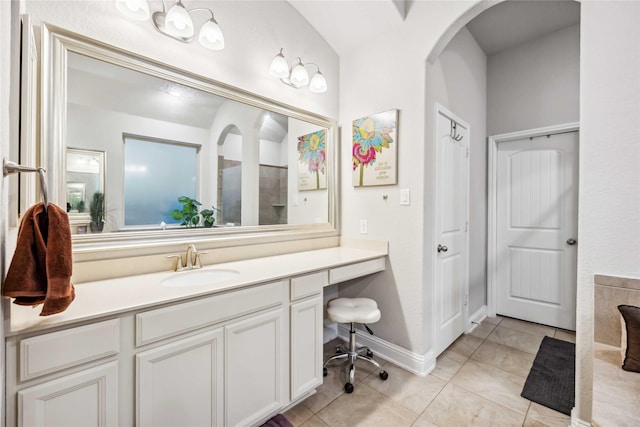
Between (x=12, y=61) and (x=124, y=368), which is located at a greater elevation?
(x=12, y=61)

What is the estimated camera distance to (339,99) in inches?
104

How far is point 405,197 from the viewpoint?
7.06ft

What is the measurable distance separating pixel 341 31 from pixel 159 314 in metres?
2.46

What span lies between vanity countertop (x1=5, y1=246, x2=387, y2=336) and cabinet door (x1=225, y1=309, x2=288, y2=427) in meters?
0.22

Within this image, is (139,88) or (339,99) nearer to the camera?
(139,88)

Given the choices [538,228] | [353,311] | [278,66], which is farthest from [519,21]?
[353,311]

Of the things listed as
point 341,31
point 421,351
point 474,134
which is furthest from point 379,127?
point 421,351

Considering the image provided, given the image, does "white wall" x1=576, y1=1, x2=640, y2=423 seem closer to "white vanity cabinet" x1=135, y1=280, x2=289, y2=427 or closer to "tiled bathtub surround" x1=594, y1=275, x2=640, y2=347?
"tiled bathtub surround" x1=594, y1=275, x2=640, y2=347

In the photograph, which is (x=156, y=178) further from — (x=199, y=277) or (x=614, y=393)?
(x=614, y=393)

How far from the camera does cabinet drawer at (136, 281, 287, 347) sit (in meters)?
1.12

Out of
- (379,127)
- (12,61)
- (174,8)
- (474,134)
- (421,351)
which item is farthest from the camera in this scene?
(474,134)

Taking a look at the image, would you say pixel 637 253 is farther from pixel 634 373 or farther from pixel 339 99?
pixel 339 99

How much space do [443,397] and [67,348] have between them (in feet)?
6.59

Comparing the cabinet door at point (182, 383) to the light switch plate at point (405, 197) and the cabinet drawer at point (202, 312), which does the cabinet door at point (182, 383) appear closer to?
the cabinet drawer at point (202, 312)
